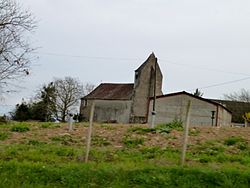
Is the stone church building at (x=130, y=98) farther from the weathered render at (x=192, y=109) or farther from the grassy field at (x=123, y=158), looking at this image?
the grassy field at (x=123, y=158)

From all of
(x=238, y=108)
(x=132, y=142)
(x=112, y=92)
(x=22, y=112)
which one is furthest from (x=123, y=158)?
(x=238, y=108)

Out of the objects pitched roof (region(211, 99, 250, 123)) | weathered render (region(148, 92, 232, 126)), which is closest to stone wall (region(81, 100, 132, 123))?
weathered render (region(148, 92, 232, 126))

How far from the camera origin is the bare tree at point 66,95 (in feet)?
206

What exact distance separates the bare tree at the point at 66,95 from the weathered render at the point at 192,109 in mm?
16435

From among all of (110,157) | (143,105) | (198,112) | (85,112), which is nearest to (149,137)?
(110,157)

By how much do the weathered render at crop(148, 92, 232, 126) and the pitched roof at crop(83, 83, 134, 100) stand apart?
1248cm

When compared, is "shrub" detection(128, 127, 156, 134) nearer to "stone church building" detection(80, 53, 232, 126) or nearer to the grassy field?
the grassy field

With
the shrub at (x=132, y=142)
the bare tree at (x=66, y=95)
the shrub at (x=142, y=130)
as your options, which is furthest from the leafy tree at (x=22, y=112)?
the shrub at (x=132, y=142)

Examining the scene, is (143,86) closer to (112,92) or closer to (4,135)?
(112,92)

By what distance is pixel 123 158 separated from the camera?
11688 millimetres

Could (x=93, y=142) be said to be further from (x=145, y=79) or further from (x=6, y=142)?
(x=145, y=79)

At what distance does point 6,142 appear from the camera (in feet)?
46.1

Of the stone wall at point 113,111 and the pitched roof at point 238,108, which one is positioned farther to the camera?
the pitched roof at point 238,108

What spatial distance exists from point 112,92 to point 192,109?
69.0ft
